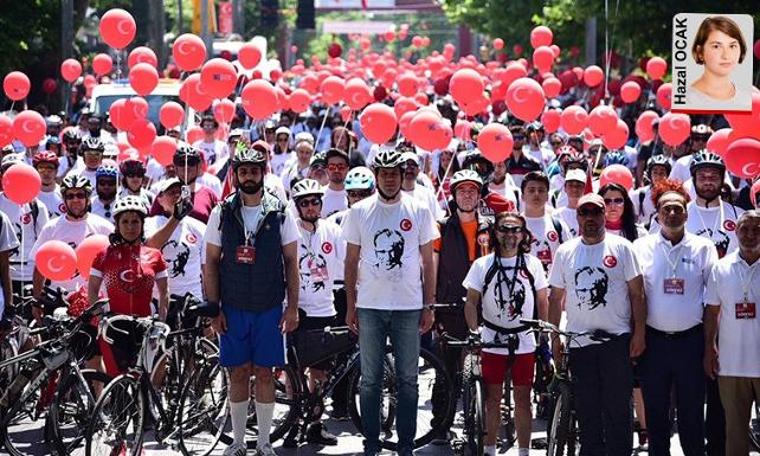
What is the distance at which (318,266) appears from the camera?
38.0 ft

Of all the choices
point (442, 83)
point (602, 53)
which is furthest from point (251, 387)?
point (602, 53)

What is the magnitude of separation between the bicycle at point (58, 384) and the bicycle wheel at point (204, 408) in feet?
2.18

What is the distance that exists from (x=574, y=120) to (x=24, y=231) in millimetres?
7600

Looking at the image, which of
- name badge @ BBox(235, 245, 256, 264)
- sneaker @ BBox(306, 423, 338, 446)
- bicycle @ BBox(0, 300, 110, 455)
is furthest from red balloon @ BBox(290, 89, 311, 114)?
name badge @ BBox(235, 245, 256, 264)

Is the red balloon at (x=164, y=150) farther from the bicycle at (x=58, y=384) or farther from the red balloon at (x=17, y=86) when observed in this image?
the red balloon at (x=17, y=86)

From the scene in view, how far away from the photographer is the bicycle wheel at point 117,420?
9.49 m

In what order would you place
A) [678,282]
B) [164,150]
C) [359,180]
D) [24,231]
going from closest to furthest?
[678,282] → [359,180] → [24,231] → [164,150]

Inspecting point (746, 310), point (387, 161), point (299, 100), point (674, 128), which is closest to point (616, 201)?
point (387, 161)

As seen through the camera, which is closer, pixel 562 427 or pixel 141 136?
pixel 562 427

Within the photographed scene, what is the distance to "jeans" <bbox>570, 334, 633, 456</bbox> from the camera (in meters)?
9.54

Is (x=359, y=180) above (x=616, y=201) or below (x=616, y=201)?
above

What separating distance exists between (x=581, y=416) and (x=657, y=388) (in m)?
0.47

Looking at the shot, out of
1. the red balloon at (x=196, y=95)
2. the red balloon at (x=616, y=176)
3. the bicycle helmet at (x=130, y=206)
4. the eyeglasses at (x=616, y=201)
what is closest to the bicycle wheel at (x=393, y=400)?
the eyeglasses at (x=616, y=201)

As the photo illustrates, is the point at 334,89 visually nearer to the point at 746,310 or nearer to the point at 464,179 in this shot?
the point at 464,179
